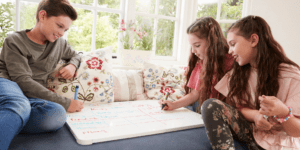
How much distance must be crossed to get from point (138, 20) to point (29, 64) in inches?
53.3

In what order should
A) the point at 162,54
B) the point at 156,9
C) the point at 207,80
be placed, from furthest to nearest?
the point at 162,54 → the point at 156,9 → the point at 207,80

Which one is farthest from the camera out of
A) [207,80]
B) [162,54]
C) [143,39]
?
[162,54]

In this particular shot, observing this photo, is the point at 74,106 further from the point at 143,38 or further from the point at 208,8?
the point at 208,8

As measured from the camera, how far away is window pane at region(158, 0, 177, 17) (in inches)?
96.0

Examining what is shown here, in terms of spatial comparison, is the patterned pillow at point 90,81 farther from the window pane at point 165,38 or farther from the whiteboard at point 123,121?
the window pane at point 165,38

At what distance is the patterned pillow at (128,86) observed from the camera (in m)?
1.62

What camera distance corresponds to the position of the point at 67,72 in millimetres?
1314

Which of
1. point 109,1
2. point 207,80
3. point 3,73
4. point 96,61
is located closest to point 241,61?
point 207,80

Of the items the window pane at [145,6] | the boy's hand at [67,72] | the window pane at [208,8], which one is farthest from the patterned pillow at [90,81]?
the window pane at [208,8]

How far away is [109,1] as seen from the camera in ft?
7.24

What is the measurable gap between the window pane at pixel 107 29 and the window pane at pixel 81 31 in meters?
0.10

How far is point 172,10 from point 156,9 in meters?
0.25

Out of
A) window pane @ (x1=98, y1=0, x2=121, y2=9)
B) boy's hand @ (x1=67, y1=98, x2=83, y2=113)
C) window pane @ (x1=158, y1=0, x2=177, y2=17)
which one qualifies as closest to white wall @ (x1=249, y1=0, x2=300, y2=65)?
window pane @ (x1=158, y1=0, x2=177, y2=17)

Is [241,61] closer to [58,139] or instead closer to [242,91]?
[242,91]
